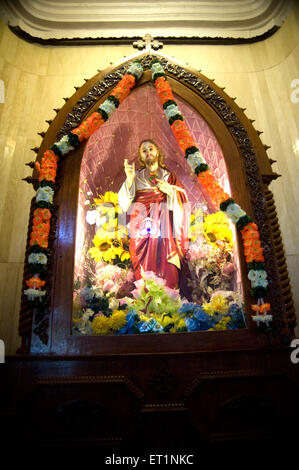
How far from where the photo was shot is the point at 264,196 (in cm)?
358

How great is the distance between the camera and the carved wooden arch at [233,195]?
117 inches

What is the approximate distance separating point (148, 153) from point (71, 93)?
197 centimetres

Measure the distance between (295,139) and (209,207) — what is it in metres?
1.83

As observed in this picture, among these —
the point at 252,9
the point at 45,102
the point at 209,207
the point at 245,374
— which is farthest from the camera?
the point at 252,9

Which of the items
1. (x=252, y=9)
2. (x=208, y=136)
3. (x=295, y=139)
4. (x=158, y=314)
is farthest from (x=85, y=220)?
(x=252, y=9)

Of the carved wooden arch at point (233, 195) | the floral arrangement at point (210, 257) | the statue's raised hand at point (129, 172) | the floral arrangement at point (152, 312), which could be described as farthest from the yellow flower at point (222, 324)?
the statue's raised hand at point (129, 172)

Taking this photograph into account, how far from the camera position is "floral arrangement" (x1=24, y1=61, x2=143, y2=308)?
3.14m

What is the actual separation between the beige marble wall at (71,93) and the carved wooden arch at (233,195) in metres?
1.20

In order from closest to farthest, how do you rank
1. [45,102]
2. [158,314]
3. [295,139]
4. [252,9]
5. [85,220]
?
1. [158,314]
2. [85,220]
3. [295,139]
4. [45,102]
5. [252,9]

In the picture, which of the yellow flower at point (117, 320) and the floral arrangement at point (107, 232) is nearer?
the yellow flower at point (117, 320)

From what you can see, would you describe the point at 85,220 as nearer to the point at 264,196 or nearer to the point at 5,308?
the point at 5,308

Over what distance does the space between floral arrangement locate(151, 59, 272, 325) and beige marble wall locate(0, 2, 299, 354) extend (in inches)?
54.4

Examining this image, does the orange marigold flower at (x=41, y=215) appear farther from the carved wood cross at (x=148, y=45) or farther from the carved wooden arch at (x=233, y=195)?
the carved wood cross at (x=148, y=45)

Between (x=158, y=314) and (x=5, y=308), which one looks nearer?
(x=158, y=314)
